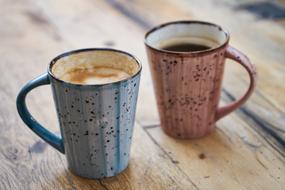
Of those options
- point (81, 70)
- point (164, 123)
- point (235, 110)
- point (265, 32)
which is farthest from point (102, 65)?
point (265, 32)

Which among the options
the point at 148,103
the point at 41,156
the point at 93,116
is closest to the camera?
the point at 93,116

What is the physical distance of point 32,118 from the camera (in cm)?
74

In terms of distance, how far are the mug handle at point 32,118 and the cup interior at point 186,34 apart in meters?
0.20

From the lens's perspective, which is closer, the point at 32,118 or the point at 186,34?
the point at 32,118

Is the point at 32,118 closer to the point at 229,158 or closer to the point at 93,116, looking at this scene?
the point at 93,116

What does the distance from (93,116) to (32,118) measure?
0.11 meters

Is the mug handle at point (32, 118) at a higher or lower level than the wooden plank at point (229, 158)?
higher

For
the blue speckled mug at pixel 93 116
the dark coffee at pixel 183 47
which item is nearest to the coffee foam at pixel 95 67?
the blue speckled mug at pixel 93 116

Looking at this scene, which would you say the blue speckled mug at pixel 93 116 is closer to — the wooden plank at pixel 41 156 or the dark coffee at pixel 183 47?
the wooden plank at pixel 41 156

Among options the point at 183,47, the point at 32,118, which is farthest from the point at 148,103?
the point at 32,118

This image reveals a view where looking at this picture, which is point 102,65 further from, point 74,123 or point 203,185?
point 203,185

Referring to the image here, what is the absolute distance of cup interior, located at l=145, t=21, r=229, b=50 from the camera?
820 mm

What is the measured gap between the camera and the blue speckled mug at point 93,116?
2.16 ft

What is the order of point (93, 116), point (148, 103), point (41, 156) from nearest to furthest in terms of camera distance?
point (93, 116), point (41, 156), point (148, 103)
